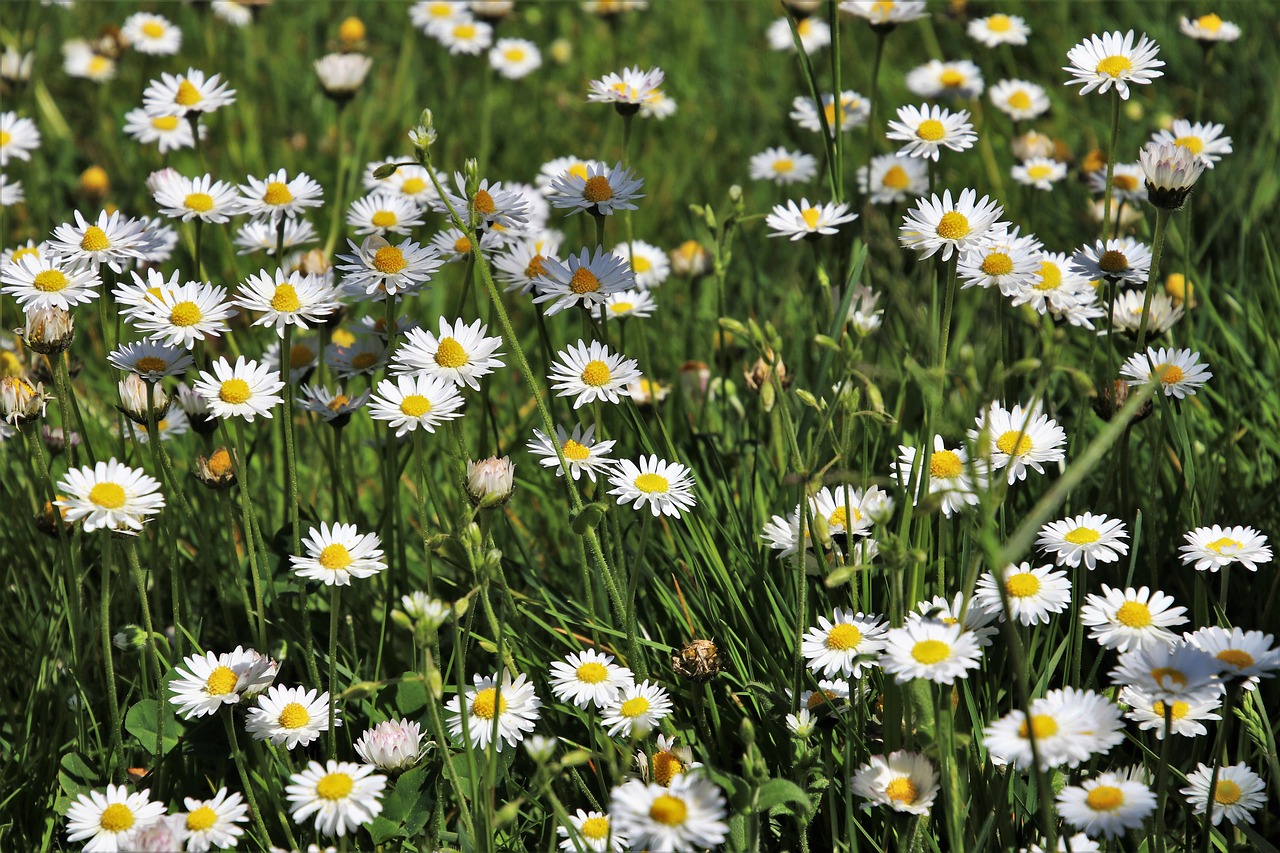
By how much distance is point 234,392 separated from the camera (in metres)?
1.73

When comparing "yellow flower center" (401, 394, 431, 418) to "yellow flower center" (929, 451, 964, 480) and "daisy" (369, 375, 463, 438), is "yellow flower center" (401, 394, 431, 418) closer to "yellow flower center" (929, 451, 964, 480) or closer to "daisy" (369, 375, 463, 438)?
"daisy" (369, 375, 463, 438)

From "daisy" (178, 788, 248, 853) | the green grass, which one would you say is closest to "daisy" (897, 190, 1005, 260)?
the green grass

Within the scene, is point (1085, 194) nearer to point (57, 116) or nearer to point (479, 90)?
point (479, 90)

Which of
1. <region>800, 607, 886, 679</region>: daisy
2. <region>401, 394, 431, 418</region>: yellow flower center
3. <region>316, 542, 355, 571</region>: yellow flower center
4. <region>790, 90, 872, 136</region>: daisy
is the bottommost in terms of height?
<region>800, 607, 886, 679</region>: daisy

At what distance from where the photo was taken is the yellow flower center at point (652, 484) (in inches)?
69.4

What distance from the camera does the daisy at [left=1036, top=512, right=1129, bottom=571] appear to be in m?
1.62

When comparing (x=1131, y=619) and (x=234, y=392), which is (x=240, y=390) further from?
(x=1131, y=619)

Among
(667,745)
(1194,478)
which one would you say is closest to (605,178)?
(667,745)

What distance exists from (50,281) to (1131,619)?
1.61 m

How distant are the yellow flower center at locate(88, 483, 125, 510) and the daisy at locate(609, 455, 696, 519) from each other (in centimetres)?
64

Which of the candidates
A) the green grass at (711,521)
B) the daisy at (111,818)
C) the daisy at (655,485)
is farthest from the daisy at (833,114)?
the daisy at (111,818)

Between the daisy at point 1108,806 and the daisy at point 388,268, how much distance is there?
111cm

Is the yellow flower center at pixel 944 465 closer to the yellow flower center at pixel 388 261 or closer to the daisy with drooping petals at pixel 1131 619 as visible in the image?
the daisy with drooping petals at pixel 1131 619

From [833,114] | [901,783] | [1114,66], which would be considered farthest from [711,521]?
[833,114]
